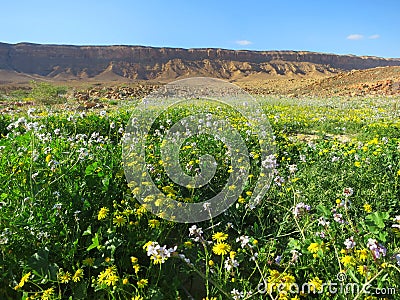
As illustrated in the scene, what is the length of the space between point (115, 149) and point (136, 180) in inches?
44.0

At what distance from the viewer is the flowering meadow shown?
6.79 ft

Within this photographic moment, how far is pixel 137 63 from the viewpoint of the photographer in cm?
9450

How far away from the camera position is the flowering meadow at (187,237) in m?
2.07

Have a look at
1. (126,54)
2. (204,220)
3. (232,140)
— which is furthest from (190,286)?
(126,54)

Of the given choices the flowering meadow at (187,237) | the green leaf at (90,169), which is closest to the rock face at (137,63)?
the flowering meadow at (187,237)

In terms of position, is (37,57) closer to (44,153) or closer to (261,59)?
(261,59)

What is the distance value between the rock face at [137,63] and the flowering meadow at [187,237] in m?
82.9

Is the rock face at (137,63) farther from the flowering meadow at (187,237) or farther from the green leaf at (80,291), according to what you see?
the green leaf at (80,291)

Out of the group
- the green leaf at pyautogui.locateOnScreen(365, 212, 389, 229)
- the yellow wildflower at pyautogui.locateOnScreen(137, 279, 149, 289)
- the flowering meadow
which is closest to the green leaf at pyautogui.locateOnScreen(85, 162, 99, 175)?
the flowering meadow

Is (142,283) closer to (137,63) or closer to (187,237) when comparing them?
(187,237)

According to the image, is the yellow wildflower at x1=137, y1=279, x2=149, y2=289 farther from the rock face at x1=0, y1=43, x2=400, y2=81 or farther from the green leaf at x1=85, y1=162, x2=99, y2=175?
the rock face at x1=0, y1=43, x2=400, y2=81

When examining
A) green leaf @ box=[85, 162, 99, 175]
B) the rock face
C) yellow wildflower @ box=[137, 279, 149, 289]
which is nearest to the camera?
yellow wildflower @ box=[137, 279, 149, 289]

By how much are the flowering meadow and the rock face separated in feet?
272

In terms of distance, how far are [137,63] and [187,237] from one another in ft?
316
